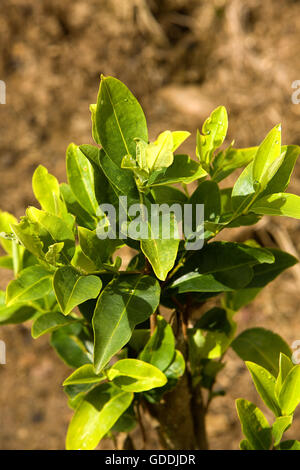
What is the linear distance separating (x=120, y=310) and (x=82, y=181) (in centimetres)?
22

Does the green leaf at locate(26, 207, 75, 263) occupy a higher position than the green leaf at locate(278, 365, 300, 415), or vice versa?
the green leaf at locate(26, 207, 75, 263)

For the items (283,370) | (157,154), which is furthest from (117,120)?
(283,370)

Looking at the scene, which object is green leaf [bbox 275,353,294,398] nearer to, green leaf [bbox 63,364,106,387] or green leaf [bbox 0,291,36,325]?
green leaf [bbox 63,364,106,387]

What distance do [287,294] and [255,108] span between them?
94 cm

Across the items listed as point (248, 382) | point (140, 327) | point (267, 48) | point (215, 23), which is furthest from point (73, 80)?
point (140, 327)

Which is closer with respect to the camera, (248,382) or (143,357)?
(143,357)

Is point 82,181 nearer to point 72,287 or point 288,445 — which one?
point 72,287

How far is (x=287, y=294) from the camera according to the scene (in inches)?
77.8

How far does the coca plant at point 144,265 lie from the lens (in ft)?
2.12

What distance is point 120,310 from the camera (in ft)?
2.18

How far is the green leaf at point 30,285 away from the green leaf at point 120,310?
3.3 inches

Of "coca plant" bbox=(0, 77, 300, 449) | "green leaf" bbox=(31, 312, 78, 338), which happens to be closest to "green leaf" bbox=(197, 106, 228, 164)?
"coca plant" bbox=(0, 77, 300, 449)

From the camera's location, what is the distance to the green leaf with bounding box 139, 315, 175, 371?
2.55ft

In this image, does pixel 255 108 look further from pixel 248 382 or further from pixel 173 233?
pixel 173 233
